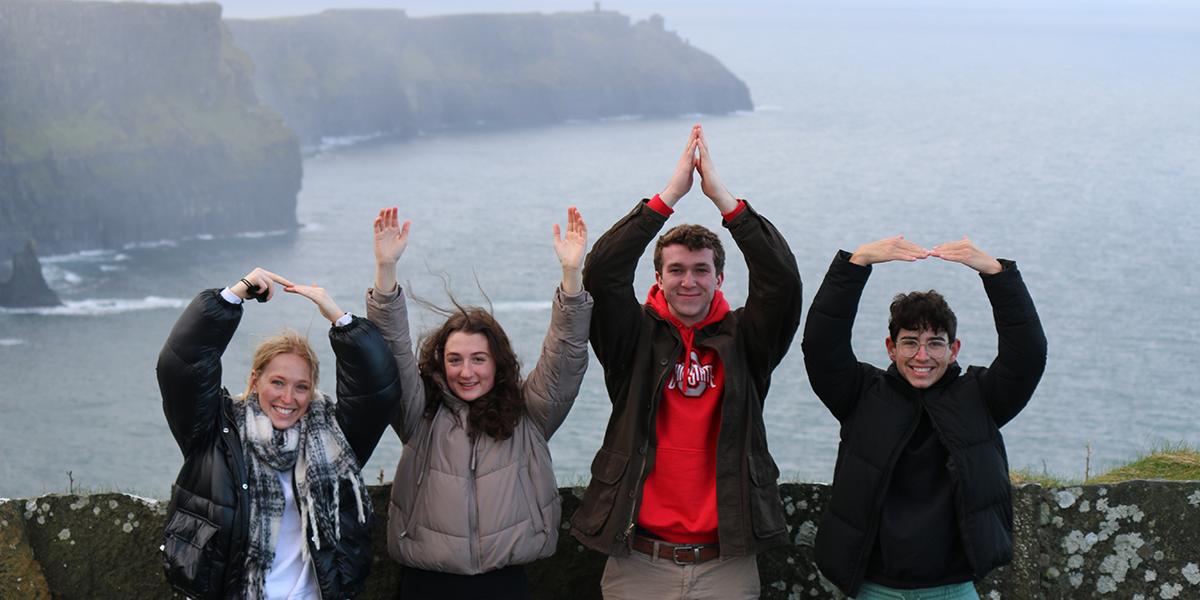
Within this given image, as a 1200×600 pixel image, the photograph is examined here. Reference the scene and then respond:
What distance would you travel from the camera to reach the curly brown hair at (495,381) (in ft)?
19.8

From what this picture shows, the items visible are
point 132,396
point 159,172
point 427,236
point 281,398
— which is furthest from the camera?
point 159,172

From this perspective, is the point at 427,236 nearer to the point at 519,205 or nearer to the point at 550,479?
the point at 519,205

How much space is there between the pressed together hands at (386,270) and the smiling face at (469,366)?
42 centimetres

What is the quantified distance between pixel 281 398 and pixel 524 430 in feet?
3.76

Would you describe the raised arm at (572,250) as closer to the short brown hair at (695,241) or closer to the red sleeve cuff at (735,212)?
the short brown hair at (695,241)

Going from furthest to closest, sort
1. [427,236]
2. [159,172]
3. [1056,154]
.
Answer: [1056,154], [159,172], [427,236]

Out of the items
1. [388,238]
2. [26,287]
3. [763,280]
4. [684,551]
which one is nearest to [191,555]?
[388,238]

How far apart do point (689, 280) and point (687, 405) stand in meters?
0.61

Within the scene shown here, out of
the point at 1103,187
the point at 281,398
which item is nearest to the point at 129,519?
the point at 281,398

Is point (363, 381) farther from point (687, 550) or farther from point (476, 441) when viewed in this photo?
point (687, 550)

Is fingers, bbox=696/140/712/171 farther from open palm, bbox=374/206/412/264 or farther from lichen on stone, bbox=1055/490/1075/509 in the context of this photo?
lichen on stone, bbox=1055/490/1075/509

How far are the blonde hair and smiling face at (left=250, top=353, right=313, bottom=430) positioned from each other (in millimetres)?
19

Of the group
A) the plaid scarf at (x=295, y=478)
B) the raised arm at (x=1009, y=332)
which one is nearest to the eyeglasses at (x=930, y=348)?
the raised arm at (x=1009, y=332)

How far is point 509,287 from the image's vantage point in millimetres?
117250
